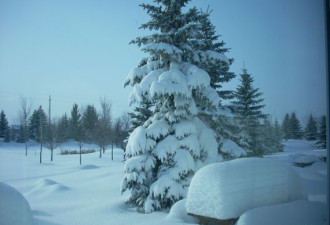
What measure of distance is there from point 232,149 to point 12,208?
5.51m

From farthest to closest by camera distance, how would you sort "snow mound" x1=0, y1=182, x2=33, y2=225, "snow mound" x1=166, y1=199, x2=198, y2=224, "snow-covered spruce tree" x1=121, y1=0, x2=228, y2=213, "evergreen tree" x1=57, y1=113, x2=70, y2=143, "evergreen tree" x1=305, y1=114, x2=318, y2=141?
1. "snow-covered spruce tree" x1=121, y1=0, x2=228, y2=213
2. "evergreen tree" x1=57, y1=113, x2=70, y2=143
3. "snow mound" x1=166, y1=199, x2=198, y2=224
4. "evergreen tree" x1=305, y1=114, x2=318, y2=141
5. "snow mound" x1=0, y1=182, x2=33, y2=225

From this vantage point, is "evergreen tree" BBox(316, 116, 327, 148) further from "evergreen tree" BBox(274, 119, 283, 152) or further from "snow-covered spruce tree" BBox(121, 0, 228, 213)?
"snow-covered spruce tree" BBox(121, 0, 228, 213)

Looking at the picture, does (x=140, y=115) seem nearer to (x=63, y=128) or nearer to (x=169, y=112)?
(x=169, y=112)

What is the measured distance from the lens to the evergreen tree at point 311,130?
3688 mm

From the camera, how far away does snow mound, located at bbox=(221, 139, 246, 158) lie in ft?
22.8

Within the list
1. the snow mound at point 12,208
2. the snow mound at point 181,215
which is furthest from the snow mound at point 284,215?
the snow mound at point 12,208

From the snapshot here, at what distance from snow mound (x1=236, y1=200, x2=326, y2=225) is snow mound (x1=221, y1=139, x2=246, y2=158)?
3146mm

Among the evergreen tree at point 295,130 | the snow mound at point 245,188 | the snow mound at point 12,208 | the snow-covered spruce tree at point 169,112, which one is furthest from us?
the snow-covered spruce tree at point 169,112

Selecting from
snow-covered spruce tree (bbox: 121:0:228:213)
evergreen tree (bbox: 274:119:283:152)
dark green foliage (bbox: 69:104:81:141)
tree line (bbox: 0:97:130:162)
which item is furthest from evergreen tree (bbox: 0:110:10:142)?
evergreen tree (bbox: 274:119:283:152)

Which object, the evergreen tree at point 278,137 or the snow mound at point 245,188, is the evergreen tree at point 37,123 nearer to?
the snow mound at point 245,188

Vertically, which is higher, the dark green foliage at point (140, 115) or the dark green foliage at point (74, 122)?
the dark green foliage at point (140, 115)

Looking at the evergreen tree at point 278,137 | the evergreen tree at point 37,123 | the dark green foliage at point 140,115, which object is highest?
the dark green foliage at point 140,115

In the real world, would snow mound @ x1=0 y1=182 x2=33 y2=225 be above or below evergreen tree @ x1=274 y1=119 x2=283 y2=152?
below

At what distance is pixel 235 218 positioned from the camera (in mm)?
3943
